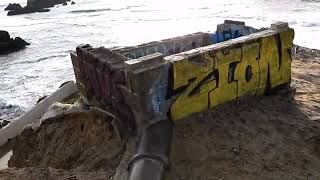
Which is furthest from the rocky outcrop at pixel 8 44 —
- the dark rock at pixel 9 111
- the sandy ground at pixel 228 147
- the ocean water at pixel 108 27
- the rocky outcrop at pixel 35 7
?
the rocky outcrop at pixel 35 7

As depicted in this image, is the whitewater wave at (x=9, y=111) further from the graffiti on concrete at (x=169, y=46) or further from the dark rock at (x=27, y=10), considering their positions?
the dark rock at (x=27, y=10)

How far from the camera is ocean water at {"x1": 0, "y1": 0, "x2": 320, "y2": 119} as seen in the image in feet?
82.8

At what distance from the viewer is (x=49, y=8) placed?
2520 inches

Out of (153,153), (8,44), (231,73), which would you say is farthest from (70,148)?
(8,44)

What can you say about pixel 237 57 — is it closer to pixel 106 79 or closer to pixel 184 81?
pixel 184 81

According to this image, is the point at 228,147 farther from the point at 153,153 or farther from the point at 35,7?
the point at 35,7

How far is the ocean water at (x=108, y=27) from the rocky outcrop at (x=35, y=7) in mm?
3132

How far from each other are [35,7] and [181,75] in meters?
58.2

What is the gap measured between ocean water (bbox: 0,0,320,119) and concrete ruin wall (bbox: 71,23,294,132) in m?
12.4

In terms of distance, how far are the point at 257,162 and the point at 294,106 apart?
2.48 metres

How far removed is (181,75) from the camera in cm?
848

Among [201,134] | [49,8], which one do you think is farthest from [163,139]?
[49,8]

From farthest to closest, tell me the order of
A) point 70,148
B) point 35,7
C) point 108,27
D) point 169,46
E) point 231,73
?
point 35,7 < point 108,27 < point 169,46 < point 70,148 < point 231,73

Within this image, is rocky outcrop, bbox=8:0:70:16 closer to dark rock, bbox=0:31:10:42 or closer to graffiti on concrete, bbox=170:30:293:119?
dark rock, bbox=0:31:10:42
